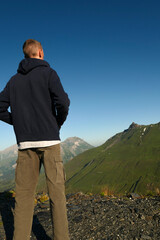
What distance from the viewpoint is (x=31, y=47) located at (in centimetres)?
358

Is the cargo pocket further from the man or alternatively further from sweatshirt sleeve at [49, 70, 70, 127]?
sweatshirt sleeve at [49, 70, 70, 127]

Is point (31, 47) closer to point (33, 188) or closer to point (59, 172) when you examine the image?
point (59, 172)

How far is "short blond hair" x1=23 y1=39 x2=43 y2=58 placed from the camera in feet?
11.7

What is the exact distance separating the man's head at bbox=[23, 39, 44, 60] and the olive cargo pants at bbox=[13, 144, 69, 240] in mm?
1831

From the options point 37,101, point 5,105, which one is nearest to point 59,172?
point 37,101

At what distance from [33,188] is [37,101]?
1.65 meters

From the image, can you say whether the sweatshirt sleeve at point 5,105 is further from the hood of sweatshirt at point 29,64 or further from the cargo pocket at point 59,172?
the cargo pocket at point 59,172

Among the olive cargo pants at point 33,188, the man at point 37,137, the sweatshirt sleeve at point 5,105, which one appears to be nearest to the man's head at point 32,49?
the man at point 37,137

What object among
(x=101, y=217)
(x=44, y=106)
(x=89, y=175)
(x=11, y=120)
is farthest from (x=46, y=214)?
(x=89, y=175)

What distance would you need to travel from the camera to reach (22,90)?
11.2 ft

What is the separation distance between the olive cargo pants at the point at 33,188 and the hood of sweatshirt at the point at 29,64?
1.48m

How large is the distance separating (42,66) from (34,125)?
1.12m

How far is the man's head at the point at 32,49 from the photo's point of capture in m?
3.57

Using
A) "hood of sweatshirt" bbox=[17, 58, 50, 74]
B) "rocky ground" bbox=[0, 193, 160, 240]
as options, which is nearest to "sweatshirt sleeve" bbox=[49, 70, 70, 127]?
"hood of sweatshirt" bbox=[17, 58, 50, 74]
